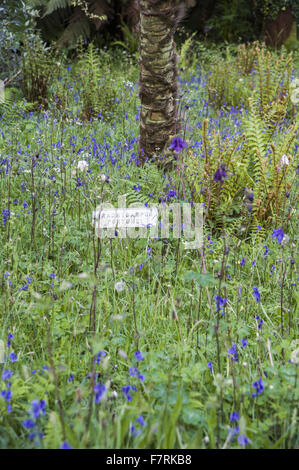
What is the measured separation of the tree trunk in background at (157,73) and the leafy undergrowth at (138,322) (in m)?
0.31

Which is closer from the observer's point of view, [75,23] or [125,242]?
[125,242]

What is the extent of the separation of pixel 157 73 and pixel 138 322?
7.11 ft

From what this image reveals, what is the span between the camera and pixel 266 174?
323cm

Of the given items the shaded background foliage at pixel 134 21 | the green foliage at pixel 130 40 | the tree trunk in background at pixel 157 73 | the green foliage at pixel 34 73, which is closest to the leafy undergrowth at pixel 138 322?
the tree trunk in background at pixel 157 73

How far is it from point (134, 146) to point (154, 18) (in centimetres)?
115

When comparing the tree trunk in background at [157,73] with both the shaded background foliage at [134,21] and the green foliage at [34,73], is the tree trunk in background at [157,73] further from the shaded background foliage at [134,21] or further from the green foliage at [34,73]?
the shaded background foliage at [134,21]

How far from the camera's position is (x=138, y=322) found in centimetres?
220

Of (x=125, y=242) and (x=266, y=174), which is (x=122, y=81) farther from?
(x=125, y=242)

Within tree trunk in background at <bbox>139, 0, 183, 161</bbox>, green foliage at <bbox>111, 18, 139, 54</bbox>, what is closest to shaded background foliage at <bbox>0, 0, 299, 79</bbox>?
green foliage at <bbox>111, 18, 139, 54</bbox>

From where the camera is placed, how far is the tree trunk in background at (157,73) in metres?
3.48

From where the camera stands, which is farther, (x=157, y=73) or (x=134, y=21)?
(x=134, y=21)

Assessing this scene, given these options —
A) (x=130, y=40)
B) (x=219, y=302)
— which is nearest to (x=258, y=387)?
(x=219, y=302)

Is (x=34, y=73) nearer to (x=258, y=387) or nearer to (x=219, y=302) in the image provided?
(x=219, y=302)

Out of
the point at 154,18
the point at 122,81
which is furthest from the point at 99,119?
the point at 154,18
